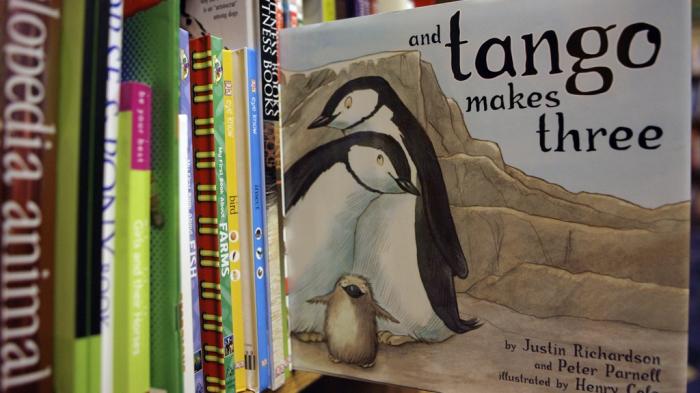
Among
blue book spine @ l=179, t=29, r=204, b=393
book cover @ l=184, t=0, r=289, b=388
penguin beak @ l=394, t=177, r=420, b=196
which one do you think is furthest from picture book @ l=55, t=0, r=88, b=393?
penguin beak @ l=394, t=177, r=420, b=196

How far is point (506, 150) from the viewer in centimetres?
58

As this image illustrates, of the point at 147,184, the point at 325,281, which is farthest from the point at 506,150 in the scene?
the point at 147,184

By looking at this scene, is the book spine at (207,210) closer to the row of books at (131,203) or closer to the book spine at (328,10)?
the row of books at (131,203)

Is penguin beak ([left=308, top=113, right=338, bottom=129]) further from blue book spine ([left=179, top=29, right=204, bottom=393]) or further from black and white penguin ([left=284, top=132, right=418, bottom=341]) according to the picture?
blue book spine ([left=179, top=29, right=204, bottom=393])

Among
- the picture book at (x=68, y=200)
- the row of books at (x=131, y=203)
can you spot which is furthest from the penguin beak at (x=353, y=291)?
the picture book at (x=68, y=200)

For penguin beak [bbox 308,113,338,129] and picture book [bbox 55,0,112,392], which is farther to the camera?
penguin beak [bbox 308,113,338,129]

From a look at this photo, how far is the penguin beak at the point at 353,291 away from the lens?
25.7 inches

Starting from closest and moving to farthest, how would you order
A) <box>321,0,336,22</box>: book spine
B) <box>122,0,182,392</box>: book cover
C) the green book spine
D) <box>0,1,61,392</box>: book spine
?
<box>0,1,61,392</box>: book spine
<box>122,0,182,392</box>: book cover
the green book spine
<box>321,0,336,22</box>: book spine

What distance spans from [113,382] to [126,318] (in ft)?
0.20

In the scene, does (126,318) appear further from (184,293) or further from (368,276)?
(368,276)

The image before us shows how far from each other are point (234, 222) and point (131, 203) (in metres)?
0.17

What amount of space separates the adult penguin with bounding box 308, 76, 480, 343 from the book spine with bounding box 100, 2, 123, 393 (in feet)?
1.00

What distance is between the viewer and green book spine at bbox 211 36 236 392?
591 mm

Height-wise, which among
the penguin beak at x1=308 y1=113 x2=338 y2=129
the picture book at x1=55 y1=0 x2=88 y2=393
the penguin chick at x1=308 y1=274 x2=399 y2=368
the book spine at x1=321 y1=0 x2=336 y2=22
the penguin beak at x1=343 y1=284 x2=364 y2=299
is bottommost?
the penguin chick at x1=308 y1=274 x2=399 y2=368
